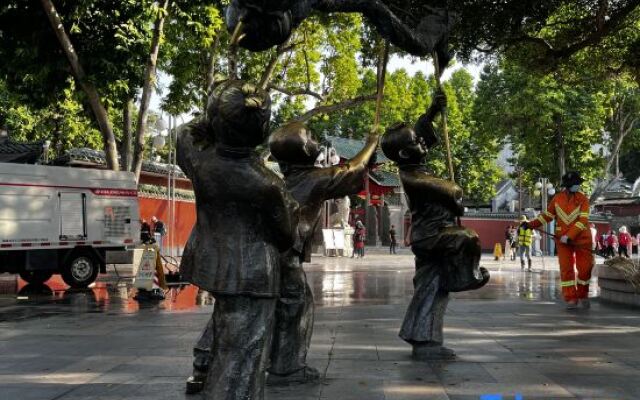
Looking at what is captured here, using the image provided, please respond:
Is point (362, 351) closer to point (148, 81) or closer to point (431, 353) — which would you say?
point (431, 353)

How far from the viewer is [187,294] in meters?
13.4

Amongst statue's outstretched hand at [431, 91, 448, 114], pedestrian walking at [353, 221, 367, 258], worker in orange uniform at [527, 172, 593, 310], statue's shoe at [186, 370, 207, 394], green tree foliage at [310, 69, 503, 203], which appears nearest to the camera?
statue's shoe at [186, 370, 207, 394]

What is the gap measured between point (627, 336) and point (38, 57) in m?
13.8

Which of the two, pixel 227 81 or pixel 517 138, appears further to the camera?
pixel 517 138

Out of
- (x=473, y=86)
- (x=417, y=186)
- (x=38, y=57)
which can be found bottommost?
(x=417, y=186)

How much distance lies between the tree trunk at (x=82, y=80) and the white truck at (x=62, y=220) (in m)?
0.61

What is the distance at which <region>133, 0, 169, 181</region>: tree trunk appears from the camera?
1628 cm

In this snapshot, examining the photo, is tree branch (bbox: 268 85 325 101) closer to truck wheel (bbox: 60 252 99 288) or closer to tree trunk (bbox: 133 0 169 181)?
tree trunk (bbox: 133 0 169 181)

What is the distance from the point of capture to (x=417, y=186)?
19.7 feet

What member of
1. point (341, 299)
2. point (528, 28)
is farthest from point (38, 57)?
point (528, 28)

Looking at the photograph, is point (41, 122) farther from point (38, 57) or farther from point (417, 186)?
point (417, 186)

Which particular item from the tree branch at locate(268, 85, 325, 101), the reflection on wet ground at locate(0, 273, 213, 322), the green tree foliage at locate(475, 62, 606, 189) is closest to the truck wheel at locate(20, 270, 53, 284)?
the reflection on wet ground at locate(0, 273, 213, 322)

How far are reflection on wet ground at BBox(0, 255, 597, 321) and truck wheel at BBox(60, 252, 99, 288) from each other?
0.24 m

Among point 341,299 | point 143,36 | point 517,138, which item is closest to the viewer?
point 341,299
